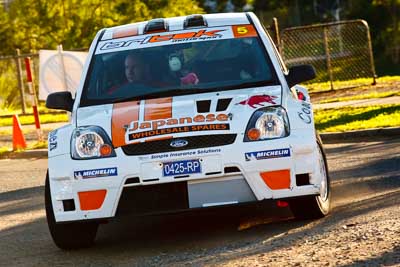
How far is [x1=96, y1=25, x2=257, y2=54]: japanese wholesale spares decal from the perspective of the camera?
354 inches

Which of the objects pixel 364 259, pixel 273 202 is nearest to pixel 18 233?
pixel 273 202

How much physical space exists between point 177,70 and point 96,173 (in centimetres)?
153

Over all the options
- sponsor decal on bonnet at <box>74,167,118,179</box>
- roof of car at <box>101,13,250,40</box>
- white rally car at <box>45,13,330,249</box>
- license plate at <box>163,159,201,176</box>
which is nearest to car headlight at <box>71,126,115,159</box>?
white rally car at <box>45,13,330,249</box>

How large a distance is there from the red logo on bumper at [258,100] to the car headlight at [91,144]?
1022 mm

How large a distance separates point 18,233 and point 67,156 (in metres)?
1.66

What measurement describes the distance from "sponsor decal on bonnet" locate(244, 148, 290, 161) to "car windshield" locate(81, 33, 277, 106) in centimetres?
100

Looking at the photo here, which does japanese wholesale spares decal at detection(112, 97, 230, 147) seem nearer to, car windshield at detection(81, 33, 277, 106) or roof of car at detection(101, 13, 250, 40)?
car windshield at detection(81, 33, 277, 106)

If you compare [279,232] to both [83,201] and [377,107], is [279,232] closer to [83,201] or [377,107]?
[83,201]

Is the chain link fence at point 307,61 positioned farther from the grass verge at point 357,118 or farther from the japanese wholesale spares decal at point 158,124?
the japanese wholesale spares decal at point 158,124

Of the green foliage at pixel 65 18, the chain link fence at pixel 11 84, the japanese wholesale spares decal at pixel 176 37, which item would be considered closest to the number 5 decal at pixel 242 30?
the japanese wholesale spares decal at pixel 176 37

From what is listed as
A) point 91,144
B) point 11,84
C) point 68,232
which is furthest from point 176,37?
point 11,84

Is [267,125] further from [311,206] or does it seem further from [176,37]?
[176,37]

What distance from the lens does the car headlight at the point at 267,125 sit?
24.9 ft

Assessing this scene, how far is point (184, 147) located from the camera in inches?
297
